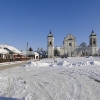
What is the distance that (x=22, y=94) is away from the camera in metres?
7.02

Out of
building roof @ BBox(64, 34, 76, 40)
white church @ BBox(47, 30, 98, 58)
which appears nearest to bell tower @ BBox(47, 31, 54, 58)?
white church @ BBox(47, 30, 98, 58)

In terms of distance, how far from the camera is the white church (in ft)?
281

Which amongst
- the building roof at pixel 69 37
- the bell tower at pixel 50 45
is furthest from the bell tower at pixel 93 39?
the bell tower at pixel 50 45

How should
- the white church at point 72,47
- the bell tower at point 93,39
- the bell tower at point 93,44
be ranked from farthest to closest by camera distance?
the bell tower at point 93,39 < the white church at point 72,47 < the bell tower at point 93,44

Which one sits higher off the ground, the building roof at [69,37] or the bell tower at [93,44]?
the building roof at [69,37]

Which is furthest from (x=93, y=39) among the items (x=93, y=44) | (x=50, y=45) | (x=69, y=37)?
(x=50, y=45)

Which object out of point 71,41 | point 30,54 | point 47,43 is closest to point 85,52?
point 71,41

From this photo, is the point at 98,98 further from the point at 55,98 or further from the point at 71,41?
the point at 71,41

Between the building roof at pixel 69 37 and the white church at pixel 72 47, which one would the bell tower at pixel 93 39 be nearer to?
the white church at pixel 72 47

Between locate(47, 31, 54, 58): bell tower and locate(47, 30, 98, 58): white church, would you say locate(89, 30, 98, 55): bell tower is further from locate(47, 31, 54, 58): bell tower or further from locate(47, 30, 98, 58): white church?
locate(47, 31, 54, 58): bell tower

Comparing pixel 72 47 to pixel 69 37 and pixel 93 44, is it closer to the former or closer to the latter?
pixel 69 37

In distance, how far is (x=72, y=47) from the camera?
87.8 meters

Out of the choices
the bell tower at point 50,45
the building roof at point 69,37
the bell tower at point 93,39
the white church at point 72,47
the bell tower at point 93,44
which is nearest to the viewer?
the bell tower at point 93,44

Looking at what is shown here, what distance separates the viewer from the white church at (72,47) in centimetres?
8550
